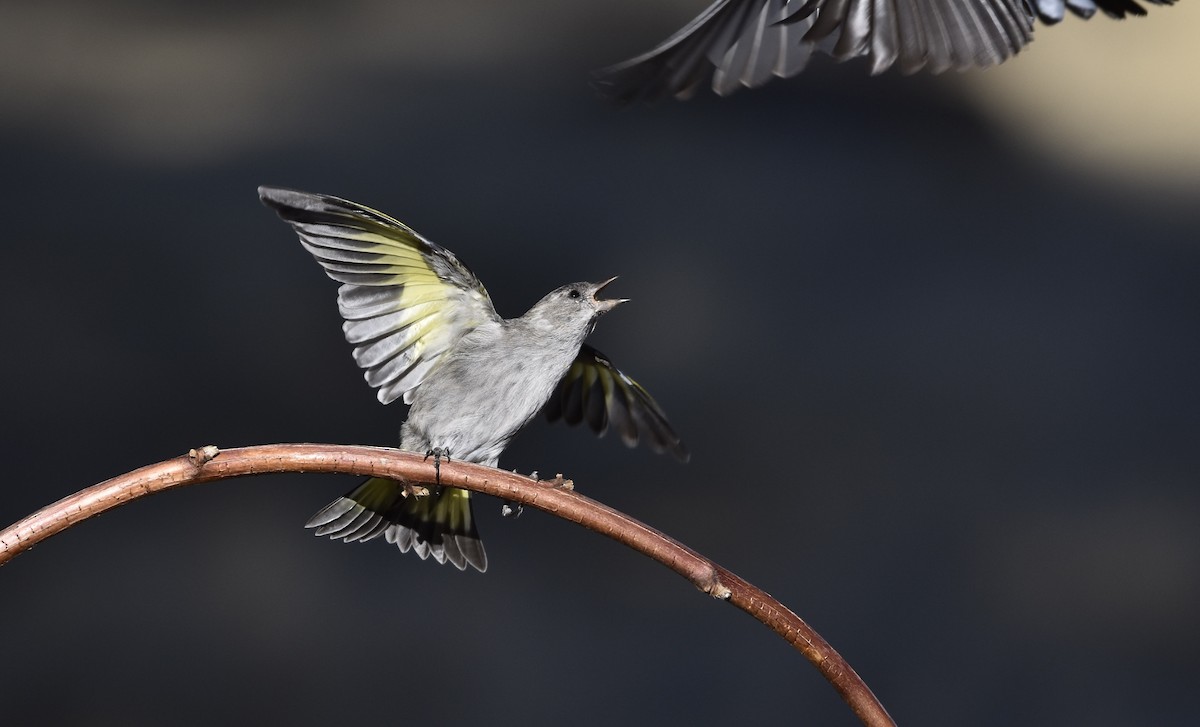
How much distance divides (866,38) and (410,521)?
1468mm

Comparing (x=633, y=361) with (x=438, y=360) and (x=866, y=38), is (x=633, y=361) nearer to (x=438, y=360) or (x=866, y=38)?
(x=438, y=360)

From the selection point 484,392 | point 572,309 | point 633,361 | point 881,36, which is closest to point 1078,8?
point 881,36

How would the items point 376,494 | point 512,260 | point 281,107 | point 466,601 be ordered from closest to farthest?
point 376,494, point 466,601, point 512,260, point 281,107

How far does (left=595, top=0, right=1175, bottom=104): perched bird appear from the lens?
220cm

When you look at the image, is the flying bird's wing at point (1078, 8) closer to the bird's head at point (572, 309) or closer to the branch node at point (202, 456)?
the bird's head at point (572, 309)

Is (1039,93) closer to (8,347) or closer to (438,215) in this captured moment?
(438,215)

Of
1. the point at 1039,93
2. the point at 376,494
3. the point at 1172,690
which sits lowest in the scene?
the point at 1172,690

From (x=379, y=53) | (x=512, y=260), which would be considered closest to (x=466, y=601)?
(x=512, y=260)

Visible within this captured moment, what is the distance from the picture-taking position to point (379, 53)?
→ 21.9 feet

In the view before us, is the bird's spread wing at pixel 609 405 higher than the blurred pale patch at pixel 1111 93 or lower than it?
lower

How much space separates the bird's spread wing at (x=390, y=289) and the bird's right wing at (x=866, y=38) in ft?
1.92

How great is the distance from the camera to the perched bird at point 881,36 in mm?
2195

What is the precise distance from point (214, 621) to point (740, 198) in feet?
11.4

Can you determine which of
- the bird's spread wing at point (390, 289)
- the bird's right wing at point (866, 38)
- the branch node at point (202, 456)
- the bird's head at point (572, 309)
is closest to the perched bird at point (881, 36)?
the bird's right wing at point (866, 38)
